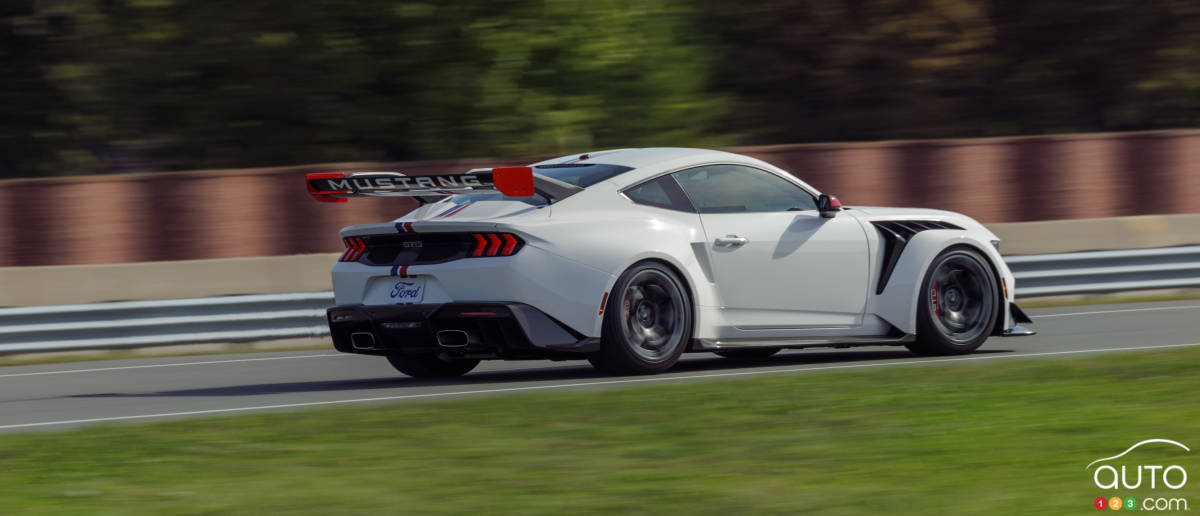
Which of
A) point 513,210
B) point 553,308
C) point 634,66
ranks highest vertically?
point 634,66

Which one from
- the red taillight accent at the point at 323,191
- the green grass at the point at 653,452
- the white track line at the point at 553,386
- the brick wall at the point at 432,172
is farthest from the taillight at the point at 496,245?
the brick wall at the point at 432,172

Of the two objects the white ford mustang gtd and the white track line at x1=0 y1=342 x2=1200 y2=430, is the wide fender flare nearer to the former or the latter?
the white ford mustang gtd

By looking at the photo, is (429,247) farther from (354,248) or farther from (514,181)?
(514,181)

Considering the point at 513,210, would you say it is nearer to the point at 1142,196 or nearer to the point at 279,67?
the point at 279,67

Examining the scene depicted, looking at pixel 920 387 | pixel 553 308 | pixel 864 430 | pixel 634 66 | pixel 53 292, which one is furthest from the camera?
pixel 634 66

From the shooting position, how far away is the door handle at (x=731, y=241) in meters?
9.38

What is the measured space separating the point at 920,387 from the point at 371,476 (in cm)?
338

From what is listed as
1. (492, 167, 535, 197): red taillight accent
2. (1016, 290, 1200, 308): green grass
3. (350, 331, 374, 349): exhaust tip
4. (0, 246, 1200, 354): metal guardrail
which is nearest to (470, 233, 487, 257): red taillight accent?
(492, 167, 535, 197): red taillight accent

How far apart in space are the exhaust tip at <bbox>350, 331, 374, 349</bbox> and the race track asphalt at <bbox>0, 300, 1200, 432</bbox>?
263 mm

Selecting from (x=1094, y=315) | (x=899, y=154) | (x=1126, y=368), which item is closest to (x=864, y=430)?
(x=1126, y=368)

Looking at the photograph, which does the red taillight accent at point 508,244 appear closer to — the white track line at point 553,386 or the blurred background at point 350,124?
the white track line at point 553,386

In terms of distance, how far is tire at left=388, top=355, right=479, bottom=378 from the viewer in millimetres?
10086

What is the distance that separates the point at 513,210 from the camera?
8.91m

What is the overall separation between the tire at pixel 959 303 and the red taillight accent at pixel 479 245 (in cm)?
304
